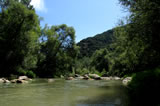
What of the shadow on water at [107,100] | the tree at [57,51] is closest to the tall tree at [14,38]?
the tree at [57,51]

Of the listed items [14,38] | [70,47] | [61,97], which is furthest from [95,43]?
[61,97]

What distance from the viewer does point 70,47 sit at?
40.7m

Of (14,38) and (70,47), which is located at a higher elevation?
(70,47)

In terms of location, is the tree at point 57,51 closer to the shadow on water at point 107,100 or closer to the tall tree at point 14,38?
the tall tree at point 14,38

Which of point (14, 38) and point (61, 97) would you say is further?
point (14, 38)

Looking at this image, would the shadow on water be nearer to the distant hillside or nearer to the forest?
the forest

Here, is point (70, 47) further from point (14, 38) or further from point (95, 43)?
point (95, 43)

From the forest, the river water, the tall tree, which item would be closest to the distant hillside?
the forest

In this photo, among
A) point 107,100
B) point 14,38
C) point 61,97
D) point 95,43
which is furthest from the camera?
point 95,43

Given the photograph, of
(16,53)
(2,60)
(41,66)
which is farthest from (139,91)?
(41,66)

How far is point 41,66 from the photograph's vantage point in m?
36.2

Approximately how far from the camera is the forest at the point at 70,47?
7332 mm

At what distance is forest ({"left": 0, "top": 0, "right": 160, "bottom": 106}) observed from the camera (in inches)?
289

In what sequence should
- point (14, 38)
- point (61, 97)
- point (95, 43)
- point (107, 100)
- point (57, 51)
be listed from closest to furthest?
point (107, 100) → point (61, 97) → point (14, 38) → point (57, 51) → point (95, 43)
